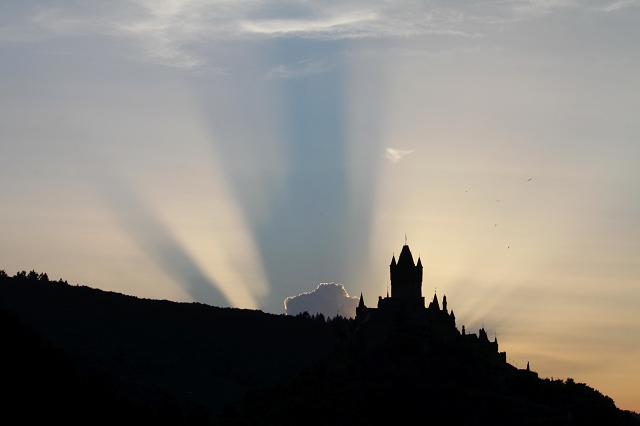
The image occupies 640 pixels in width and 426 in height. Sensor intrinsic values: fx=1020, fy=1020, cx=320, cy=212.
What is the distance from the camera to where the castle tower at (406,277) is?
14975 cm

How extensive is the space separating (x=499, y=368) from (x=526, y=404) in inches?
365

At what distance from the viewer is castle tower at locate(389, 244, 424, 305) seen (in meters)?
150

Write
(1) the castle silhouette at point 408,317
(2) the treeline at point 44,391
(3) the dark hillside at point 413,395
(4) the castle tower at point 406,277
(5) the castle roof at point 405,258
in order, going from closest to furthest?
(2) the treeline at point 44,391 → (3) the dark hillside at point 413,395 → (1) the castle silhouette at point 408,317 → (4) the castle tower at point 406,277 → (5) the castle roof at point 405,258

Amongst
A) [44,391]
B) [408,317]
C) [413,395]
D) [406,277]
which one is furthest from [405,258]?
[44,391]

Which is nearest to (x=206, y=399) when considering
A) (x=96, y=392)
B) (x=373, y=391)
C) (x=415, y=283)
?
(x=415, y=283)

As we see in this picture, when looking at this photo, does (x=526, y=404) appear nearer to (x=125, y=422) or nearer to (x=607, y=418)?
(x=607, y=418)

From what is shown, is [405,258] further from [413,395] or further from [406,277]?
[413,395]

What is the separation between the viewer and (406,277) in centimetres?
A: 15175

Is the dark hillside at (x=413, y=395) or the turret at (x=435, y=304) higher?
the turret at (x=435, y=304)

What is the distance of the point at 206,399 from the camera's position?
613 feet

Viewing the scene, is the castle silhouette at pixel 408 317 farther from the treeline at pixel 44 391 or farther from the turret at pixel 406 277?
the treeline at pixel 44 391

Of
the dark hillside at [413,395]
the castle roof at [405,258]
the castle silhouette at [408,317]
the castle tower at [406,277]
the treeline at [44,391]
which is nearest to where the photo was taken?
the treeline at [44,391]

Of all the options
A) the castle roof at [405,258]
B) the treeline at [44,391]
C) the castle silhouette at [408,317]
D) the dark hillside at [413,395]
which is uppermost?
the castle roof at [405,258]

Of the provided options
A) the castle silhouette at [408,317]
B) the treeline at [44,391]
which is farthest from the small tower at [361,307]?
the treeline at [44,391]
